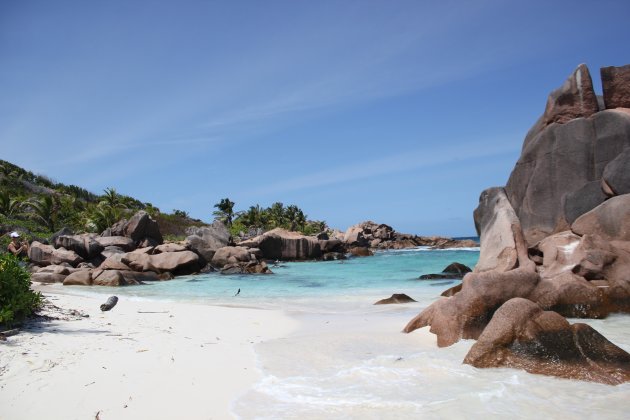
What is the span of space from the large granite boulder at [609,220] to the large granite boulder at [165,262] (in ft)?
73.8

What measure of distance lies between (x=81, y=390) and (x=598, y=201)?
13.7 meters

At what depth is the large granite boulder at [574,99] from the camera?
15.0 metres

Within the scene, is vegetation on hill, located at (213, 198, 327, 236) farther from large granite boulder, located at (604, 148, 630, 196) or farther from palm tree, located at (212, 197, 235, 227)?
large granite boulder, located at (604, 148, 630, 196)

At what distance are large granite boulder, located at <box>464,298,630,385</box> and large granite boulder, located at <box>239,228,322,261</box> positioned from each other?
A: 41566 millimetres

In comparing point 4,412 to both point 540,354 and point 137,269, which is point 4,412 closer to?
point 540,354

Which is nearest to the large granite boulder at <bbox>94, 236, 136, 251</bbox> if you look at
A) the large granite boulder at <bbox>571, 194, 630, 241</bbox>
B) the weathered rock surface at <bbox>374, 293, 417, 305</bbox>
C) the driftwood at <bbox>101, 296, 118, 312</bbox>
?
the driftwood at <bbox>101, 296, 118, 312</bbox>

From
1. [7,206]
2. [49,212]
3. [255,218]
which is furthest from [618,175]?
[255,218]

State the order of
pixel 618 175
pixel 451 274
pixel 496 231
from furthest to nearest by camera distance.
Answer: pixel 451 274, pixel 496 231, pixel 618 175

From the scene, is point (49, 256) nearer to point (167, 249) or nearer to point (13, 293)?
point (167, 249)

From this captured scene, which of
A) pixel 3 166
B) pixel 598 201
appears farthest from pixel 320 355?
pixel 3 166

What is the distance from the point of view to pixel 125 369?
20.5 ft

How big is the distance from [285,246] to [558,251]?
1500 inches

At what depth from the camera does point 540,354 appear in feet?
20.4

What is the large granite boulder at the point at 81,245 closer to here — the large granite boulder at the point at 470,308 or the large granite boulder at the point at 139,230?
the large granite boulder at the point at 139,230
